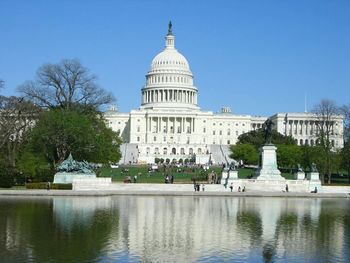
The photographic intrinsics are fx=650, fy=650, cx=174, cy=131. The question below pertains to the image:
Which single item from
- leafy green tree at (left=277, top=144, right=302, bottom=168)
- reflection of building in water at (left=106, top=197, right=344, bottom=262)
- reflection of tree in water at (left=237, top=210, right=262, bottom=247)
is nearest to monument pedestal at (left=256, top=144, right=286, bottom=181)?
reflection of building in water at (left=106, top=197, right=344, bottom=262)

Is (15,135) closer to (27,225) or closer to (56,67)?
(56,67)

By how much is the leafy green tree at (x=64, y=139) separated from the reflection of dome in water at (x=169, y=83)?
101 metres

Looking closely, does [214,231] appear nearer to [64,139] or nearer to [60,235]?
[60,235]

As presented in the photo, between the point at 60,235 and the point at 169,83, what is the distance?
142 meters

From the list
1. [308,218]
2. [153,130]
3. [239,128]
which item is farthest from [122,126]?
[308,218]

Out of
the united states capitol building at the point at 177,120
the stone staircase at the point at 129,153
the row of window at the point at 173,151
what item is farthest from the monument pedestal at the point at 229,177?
the united states capitol building at the point at 177,120

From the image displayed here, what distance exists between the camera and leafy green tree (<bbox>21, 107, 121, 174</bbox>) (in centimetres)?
5606

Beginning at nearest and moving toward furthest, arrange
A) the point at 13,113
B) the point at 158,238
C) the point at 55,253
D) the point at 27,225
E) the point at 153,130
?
the point at 55,253, the point at 158,238, the point at 27,225, the point at 13,113, the point at 153,130

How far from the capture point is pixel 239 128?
552 feet

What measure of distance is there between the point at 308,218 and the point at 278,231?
5185 millimetres

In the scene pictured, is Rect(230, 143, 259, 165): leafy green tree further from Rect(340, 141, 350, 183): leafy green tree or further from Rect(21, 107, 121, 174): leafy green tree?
Rect(21, 107, 121, 174): leafy green tree

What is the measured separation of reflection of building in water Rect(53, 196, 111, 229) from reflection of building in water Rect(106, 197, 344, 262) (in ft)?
4.31

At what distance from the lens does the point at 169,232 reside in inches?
890

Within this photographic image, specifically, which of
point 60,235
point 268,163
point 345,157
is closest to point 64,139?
point 268,163
